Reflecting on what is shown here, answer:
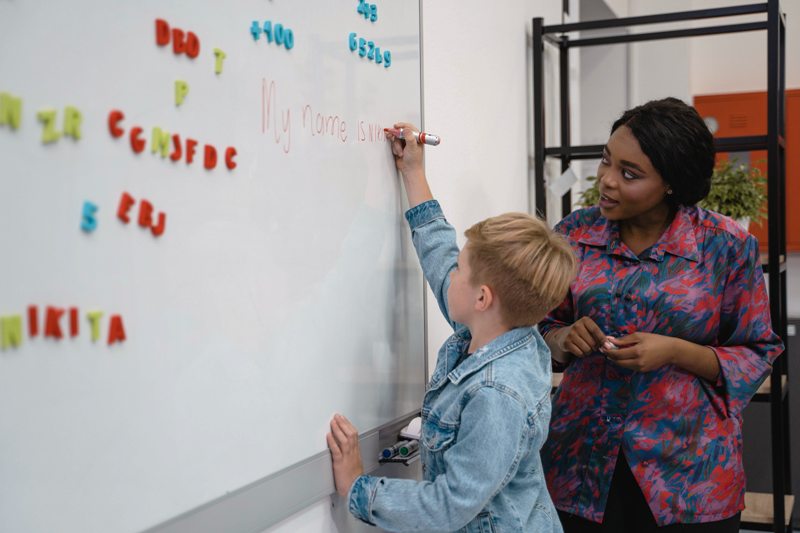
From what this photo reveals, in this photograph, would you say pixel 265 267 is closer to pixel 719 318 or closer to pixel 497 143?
pixel 719 318

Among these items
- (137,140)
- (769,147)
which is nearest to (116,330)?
(137,140)

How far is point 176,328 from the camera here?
93 centimetres

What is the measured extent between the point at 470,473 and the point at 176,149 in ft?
1.89

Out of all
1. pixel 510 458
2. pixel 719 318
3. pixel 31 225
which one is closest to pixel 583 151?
pixel 719 318

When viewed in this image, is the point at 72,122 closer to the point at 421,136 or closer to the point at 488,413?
the point at 488,413

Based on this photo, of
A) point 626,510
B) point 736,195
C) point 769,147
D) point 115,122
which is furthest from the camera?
point 736,195

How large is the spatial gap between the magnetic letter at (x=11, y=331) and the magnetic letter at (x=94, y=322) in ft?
0.26

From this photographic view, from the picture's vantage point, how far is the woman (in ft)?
→ 4.94

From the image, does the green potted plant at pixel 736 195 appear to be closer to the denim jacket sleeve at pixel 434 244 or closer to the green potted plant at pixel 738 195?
the green potted plant at pixel 738 195

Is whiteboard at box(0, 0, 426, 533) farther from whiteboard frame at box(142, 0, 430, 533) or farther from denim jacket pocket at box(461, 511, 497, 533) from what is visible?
denim jacket pocket at box(461, 511, 497, 533)

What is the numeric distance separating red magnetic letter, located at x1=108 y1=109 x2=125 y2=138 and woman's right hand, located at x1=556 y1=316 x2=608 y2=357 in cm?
92

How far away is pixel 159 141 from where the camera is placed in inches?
35.6

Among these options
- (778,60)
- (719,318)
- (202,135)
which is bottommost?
(719,318)

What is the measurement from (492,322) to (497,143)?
3.29 feet
